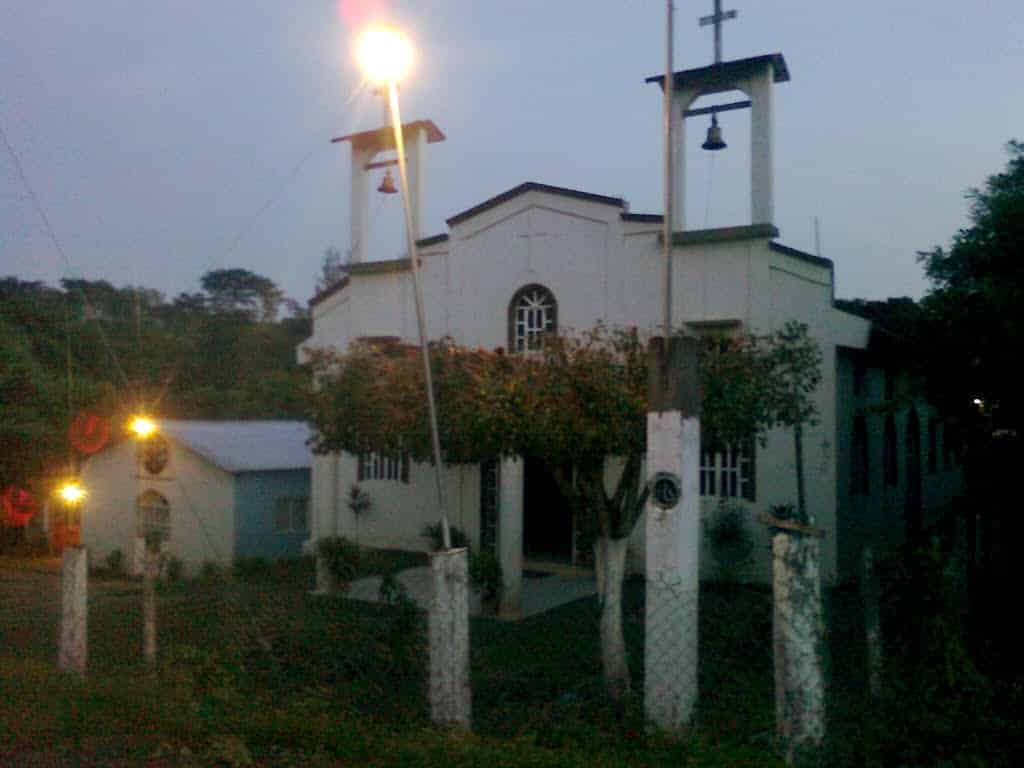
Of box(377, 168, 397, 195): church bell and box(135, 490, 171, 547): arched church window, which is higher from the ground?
box(377, 168, 397, 195): church bell

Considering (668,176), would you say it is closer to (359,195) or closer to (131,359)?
(359,195)

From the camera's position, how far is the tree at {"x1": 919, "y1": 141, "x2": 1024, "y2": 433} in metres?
8.16

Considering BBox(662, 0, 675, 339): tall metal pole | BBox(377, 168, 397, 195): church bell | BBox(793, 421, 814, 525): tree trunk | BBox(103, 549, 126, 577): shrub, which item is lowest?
BBox(103, 549, 126, 577): shrub

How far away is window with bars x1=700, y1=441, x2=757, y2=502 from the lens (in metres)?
14.6

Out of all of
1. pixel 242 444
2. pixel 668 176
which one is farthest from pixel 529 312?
pixel 668 176

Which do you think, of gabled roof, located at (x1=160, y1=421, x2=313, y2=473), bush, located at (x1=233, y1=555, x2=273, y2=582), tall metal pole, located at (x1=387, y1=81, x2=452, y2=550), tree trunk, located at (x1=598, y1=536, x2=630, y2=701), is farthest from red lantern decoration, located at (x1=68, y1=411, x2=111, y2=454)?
tall metal pole, located at (x1=387, y1=81, x2=452, y2=550)

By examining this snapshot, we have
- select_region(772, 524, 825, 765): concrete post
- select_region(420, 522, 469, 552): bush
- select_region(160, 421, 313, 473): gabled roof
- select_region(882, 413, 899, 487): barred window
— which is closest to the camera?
select_region(772, 524, 825, 765): concrete post

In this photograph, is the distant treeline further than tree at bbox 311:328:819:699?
Yes

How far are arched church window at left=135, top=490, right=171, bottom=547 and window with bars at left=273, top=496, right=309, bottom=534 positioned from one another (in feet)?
7.13

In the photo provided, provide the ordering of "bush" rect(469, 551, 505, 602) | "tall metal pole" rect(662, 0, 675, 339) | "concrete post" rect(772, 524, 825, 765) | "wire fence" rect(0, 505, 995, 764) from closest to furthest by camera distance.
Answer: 1. "concrete post" rect(772, 524, 825, 765)
2. "wire fence" rect(0, 505, 995, 764)
3. "tall metal pole" rect(662, 0, 675, 339)
4. "bush" rect(469, 551, 505, 602)

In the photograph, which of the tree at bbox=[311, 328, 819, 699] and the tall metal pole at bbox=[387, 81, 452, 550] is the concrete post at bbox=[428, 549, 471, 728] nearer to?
the tall metal pole at bbox=[387, 81, 452, 550]

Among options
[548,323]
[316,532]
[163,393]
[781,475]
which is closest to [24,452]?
[316,532]

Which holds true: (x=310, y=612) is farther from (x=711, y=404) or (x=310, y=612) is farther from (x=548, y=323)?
(x=711, y=404)

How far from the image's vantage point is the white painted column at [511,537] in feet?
44.5
